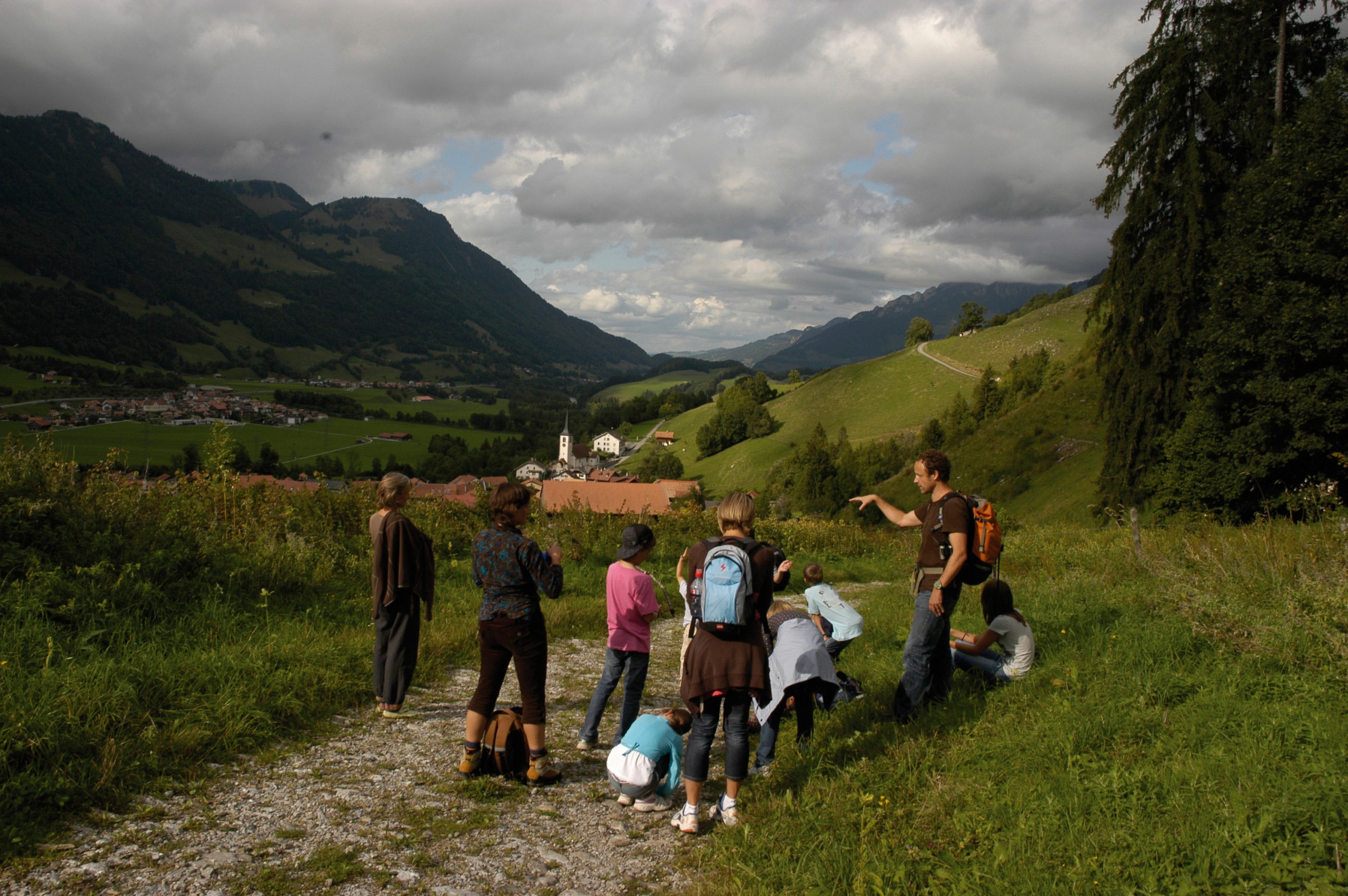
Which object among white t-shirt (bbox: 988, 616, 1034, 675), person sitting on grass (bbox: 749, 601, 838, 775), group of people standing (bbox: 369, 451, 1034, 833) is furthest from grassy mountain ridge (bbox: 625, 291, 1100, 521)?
person sitting on grass (bbox: 749, 601, 838, 775)

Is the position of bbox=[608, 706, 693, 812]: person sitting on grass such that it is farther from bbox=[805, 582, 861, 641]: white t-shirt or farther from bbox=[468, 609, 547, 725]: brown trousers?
bbox=[805, 582, 861, 641]: white t-shirt

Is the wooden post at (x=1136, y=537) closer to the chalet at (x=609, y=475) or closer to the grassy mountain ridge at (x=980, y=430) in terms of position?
the grassy mountain ridge at (x=980, y=430)

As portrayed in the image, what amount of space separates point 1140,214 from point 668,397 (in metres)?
149

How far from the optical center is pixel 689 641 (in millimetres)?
5035

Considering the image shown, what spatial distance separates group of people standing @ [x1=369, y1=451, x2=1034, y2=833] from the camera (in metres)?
4.14

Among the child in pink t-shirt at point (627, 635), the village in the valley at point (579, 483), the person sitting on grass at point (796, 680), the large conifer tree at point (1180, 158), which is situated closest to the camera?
the person sitting on grass at point (796, 680)

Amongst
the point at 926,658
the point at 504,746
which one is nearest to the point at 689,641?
the point at 504,746

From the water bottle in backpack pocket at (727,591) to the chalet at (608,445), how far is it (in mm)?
133797

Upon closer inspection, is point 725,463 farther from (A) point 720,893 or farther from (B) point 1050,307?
(A) point 720,893

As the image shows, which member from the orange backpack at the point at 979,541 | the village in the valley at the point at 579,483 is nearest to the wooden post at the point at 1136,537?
the orange backpack at the point at 979,541

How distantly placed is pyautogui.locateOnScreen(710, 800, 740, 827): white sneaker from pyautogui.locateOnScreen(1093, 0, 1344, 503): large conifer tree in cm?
1971

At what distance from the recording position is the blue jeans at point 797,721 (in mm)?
5020

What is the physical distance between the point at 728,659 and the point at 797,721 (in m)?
1.60

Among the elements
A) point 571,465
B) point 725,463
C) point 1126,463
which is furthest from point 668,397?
point 1126,463
